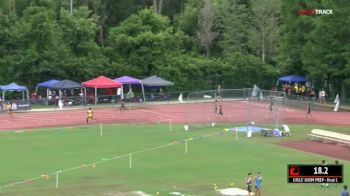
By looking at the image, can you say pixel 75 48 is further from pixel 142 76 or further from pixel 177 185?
pixel 177 185

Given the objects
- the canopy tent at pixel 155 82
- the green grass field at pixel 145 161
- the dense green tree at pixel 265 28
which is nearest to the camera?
the green grass field at pixel 145 161

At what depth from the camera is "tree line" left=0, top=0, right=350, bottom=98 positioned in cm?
7562

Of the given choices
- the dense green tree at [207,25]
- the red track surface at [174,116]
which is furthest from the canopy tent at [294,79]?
the dense green tree at [207,25]

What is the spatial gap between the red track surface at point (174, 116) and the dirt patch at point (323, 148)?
6.30 metres

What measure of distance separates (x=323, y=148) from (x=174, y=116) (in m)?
20.9

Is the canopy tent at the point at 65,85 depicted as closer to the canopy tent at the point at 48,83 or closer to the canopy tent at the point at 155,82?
the canopy tent at the point at 48,83

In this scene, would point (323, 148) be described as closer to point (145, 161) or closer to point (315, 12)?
point (145, 161)

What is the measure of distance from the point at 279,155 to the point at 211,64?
149 feet

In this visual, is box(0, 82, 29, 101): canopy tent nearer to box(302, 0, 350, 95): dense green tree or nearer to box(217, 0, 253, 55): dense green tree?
box(302, 0, 350, 95): dense green tree

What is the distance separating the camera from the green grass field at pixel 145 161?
33.2 metres

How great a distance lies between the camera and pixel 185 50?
319 feet

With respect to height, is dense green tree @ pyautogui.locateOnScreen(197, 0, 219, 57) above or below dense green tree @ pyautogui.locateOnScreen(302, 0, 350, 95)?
above

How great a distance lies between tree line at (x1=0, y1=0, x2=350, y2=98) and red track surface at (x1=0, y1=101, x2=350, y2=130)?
416 inches
